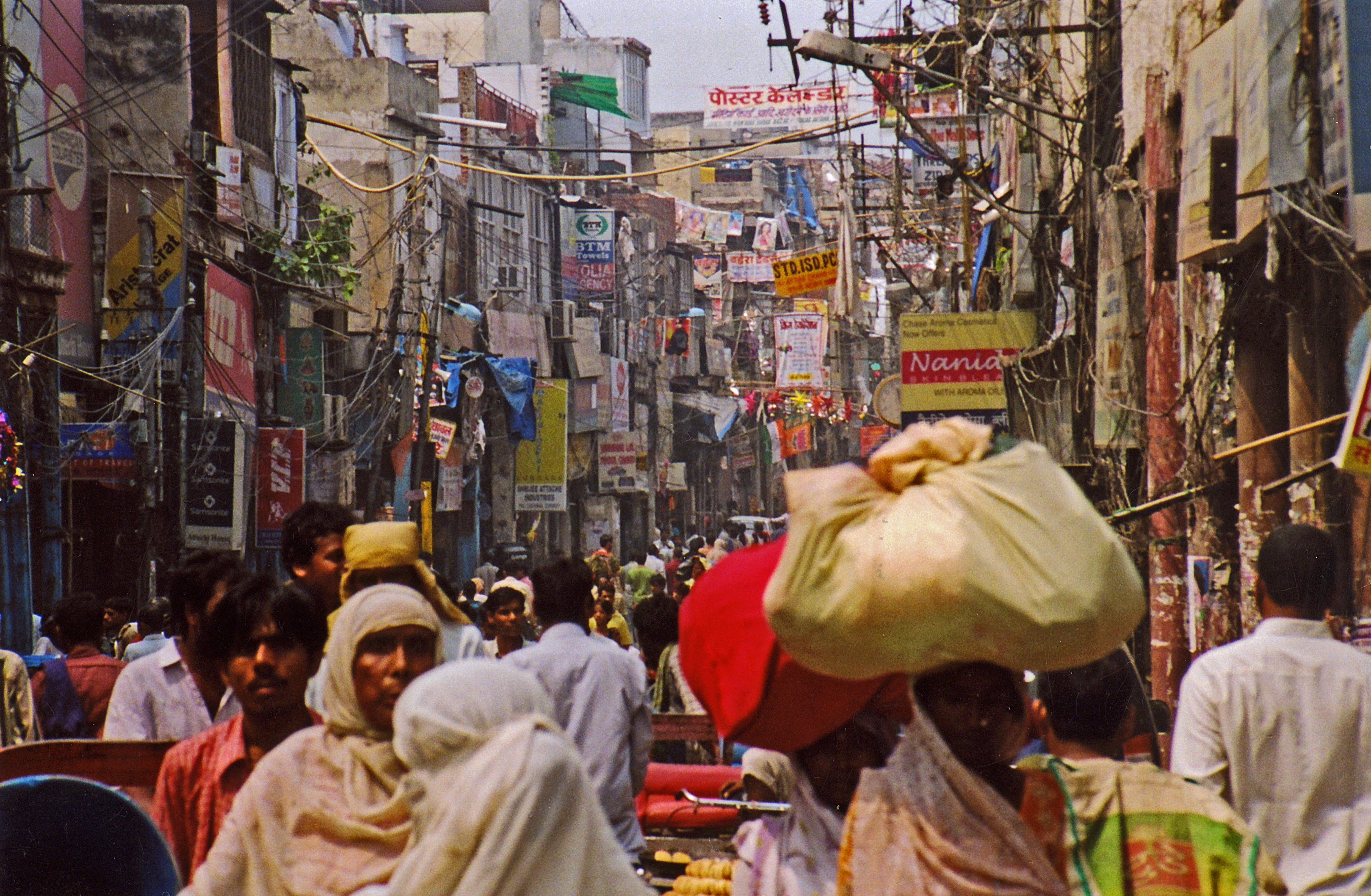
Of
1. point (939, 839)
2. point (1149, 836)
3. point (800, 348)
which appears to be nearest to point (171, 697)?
point (939, 839)

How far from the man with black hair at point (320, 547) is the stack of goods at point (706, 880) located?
1561 mm

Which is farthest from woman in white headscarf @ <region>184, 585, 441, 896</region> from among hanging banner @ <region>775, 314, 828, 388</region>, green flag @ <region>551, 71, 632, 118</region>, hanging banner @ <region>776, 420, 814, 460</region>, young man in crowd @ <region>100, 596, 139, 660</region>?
green flag @ <region>551, 71, 632, 118</region>

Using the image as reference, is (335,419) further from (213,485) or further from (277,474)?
(213,485)

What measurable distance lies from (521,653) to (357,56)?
3329 centimetres

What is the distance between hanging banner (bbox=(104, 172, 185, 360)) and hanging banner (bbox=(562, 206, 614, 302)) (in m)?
25.9

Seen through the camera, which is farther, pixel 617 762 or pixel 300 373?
pixel 300 373

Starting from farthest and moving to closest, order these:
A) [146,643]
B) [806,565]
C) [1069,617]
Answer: [146,643]
[806,565]
[1069,617]

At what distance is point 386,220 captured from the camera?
35.1 meters

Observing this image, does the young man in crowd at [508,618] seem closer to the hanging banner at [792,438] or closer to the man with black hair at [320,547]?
the man with black hair at [320,547]

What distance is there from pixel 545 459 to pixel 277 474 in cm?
1525

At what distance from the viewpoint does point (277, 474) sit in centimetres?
2339

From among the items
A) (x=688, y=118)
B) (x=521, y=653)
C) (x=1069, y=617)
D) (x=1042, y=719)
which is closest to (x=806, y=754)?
(x=1042, y=719)

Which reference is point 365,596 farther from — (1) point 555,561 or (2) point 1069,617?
(1) point 555,561

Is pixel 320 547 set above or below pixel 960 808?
above
